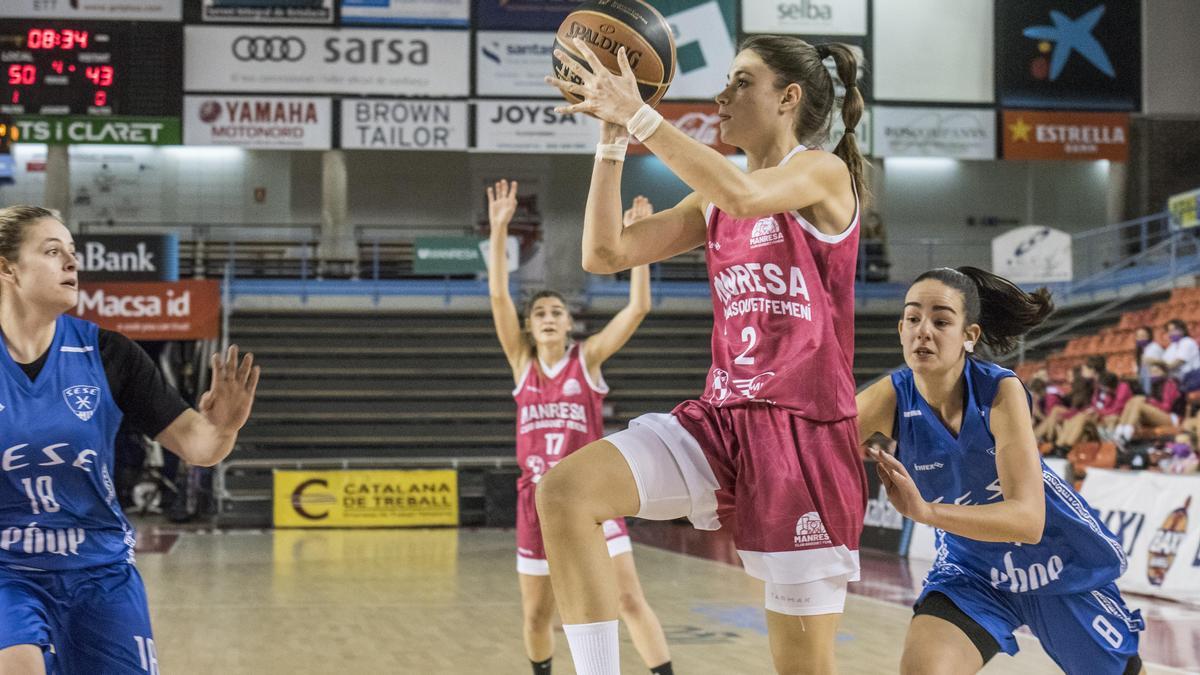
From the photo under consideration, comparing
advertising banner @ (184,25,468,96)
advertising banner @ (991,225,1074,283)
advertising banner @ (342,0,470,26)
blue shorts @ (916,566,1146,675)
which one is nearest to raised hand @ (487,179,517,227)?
blue shorts @ (916,566,1146,675)

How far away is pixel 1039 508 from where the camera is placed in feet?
10.4

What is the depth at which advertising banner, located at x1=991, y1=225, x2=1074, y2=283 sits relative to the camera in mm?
14531

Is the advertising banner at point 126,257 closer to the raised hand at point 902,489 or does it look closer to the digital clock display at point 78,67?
the digital clock display at point 78,67

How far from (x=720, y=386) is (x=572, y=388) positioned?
2714 mm

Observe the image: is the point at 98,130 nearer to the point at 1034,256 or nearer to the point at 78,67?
the point at 78,67

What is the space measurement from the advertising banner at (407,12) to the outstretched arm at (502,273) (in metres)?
13.5

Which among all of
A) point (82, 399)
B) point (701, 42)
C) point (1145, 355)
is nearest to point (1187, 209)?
point (1145, 355)

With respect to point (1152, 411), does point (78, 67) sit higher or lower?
higher

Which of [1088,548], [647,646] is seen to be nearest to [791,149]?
[1088,548]

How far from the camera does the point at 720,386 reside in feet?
10.3

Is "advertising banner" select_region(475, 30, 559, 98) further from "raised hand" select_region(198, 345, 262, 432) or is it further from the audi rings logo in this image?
"raised hand" select_region(198, 345, 262, 432)

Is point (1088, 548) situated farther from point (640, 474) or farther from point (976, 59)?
point (976, 59)

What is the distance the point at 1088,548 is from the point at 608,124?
1.70 meters

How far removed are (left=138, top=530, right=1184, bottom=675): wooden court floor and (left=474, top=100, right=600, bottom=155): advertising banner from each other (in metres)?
7.03
